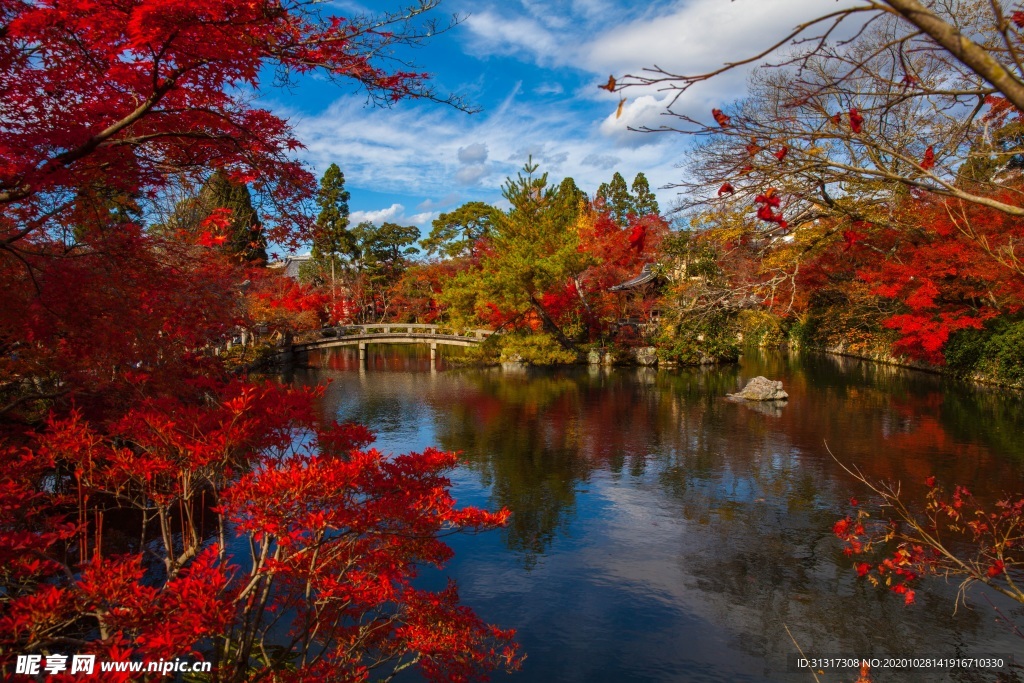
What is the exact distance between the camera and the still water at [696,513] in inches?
224

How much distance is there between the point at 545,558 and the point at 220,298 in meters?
8.84

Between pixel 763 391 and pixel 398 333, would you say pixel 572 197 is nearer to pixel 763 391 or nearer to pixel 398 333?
pixel 398 333

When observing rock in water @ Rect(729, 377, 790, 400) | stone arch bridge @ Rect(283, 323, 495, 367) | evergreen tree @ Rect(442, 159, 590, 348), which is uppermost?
evergreen tree @ Rect(442, 159, 590, 348)

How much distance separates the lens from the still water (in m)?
5.68

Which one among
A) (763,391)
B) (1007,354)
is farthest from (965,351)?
(763,391)

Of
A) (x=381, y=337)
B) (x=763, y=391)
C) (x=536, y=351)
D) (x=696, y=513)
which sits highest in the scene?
(x=381, y=337)

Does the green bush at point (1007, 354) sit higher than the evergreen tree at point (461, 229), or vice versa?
the evergreen tree at point (461, 229)

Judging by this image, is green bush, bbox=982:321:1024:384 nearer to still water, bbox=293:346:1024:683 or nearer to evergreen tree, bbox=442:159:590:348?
still water, bbox=293:346:1024:683

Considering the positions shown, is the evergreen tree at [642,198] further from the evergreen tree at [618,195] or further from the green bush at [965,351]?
the green bush at [965,351]

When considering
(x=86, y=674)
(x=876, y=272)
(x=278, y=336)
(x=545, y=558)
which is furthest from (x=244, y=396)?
(x=278, y=336)

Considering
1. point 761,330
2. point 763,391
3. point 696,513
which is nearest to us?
point 696,513

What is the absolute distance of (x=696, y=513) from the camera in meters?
8.95

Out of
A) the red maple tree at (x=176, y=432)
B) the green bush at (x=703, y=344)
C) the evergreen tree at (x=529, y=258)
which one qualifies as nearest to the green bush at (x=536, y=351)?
the evergreen tree at (x=529, y=258)


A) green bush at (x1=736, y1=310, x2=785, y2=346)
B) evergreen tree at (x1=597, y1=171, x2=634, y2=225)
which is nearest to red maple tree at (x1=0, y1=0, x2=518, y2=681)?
green bush at (x1=736, y1=310, x2=785, y2=346)
